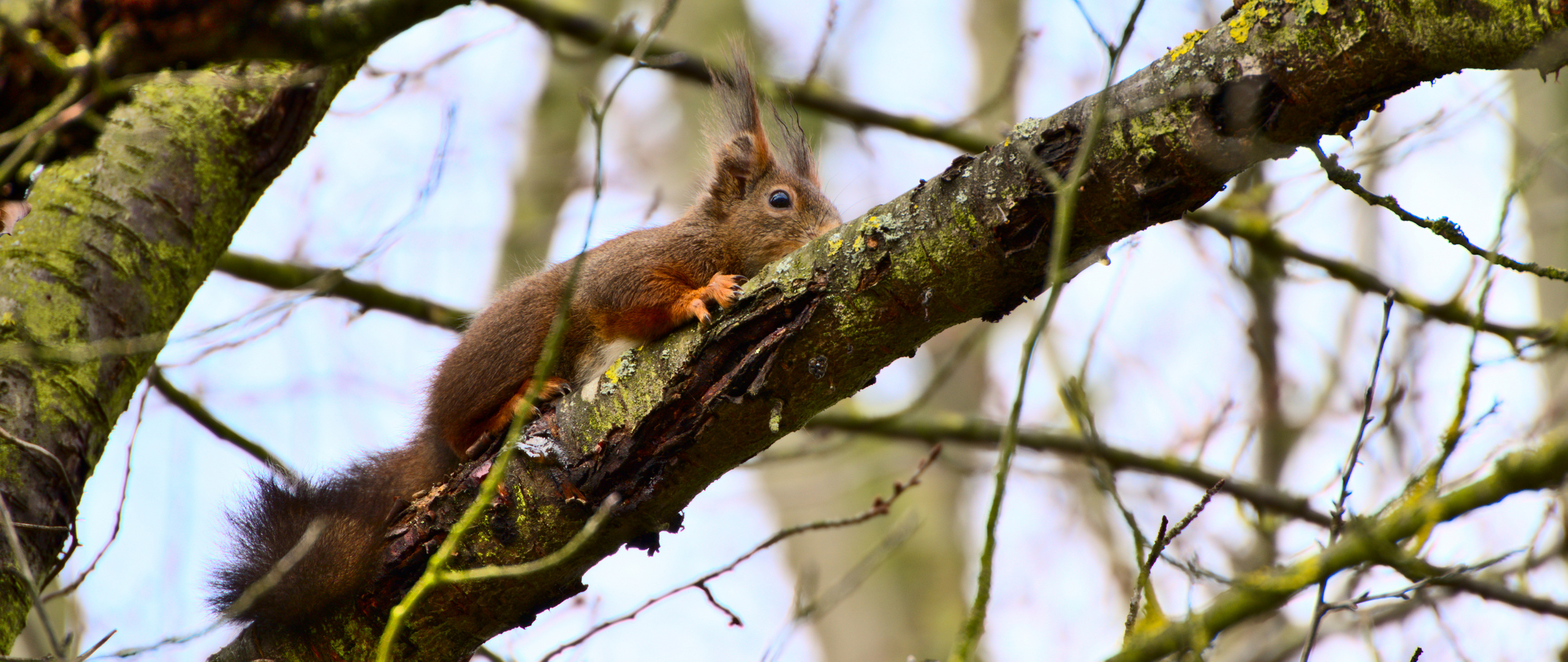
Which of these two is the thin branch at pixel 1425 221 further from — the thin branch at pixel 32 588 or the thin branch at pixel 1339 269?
the thin branch at pixel 32 588

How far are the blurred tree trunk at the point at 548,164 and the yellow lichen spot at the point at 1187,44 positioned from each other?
11.9ft

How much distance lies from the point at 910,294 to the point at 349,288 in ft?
7.40

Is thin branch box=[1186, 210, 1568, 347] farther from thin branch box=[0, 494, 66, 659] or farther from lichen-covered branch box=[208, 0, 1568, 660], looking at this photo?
thin branch box=[0, 494, 66, 659]

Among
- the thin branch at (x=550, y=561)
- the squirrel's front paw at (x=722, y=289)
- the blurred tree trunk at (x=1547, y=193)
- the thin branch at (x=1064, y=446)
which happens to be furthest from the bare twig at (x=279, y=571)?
the blurred tree trunk at (x=1547, y=193)

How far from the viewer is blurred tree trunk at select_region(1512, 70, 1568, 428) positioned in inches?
174

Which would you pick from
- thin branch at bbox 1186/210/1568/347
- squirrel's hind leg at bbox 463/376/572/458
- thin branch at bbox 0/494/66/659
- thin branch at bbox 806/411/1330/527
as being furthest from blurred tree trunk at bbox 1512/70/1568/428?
thin branch at bbox 0/494/66/659

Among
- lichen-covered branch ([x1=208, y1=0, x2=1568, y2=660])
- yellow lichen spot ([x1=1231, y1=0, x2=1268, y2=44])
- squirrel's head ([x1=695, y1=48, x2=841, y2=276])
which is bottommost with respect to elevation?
lichen-covered branch ([x1=208, y1=0, x2=1568, y2=660])

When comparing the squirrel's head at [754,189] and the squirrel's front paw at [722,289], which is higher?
the squirrel's head at [754,189]

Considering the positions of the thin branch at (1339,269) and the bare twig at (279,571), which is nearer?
the bare twig at (279,571)

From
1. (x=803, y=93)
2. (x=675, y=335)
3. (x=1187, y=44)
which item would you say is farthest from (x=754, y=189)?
(x=1187, y=44)

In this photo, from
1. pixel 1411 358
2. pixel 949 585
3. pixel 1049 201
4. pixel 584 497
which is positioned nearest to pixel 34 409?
pixel 584 497

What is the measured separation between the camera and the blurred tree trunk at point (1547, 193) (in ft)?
14.5

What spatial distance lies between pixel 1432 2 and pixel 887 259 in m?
0.88

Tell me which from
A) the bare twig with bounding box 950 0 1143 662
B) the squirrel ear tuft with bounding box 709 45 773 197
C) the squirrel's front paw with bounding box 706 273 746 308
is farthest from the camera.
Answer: the squirrel ear tuft with bounding box 709 45 773 197
